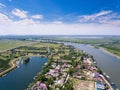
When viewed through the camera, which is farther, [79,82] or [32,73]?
[32,73]

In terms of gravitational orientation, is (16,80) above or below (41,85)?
below

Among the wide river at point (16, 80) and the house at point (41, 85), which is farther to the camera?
the wide river at point (16, 80)

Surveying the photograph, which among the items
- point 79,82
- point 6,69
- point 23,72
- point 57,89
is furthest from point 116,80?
point 6,69

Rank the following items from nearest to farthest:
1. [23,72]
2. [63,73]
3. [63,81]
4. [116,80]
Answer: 1. [63,81]
2. [116,80]
3. [63,73]
4. [23,72]

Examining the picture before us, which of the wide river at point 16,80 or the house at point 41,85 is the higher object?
the house at point 41,85

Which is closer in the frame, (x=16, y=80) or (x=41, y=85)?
(x=41, y=85)

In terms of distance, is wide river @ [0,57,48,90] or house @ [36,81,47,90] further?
wide river @ [0,57,48,90]

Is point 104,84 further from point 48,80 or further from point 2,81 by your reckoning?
point 2,81

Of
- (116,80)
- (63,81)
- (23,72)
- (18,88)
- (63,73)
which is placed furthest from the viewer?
(23,72)

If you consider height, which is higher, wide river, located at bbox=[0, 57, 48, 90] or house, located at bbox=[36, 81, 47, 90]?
house, located at bbox=[36, 81, 47, 90]
